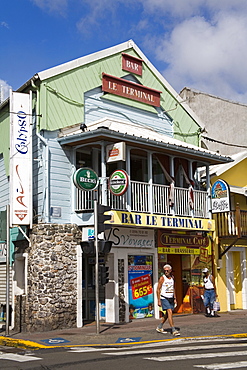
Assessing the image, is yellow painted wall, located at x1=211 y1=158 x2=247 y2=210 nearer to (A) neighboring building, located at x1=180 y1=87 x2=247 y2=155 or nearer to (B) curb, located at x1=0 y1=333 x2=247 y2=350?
(A) neighboring building, located at x1=180 y1=87 x2=247 y2=155

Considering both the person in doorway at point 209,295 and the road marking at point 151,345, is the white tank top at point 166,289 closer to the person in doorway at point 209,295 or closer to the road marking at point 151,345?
the road marking at point 151,345

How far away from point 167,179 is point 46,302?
6111 mm

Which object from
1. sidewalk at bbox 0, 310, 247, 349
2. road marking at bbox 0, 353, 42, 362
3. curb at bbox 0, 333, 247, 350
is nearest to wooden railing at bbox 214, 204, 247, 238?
sidewalk at bbox 0, 310, 247, 349

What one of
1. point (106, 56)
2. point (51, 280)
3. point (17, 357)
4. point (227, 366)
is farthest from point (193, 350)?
point (106, 56)

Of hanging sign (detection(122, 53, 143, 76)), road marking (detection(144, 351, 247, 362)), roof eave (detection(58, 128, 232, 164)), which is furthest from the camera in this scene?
hanging sign (detection(122, 53, 143, 76))

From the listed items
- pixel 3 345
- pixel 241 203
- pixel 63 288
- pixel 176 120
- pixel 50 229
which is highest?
pixel 176 120

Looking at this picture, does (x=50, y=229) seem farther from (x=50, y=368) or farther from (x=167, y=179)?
(x=50, y=368)

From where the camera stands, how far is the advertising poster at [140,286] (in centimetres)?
1720

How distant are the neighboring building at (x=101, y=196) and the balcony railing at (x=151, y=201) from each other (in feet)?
0.12

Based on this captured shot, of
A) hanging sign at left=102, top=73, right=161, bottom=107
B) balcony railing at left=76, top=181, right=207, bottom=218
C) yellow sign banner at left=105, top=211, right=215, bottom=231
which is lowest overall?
yellow sign banner at left=105, top=211, right=215, bottom=231

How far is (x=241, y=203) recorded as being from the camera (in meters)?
23.0

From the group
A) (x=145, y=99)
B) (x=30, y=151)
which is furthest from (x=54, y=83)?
(x=145, y=99)

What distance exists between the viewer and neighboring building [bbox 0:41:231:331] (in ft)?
52.0

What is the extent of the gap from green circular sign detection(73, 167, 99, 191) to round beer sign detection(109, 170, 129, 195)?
487 mm
